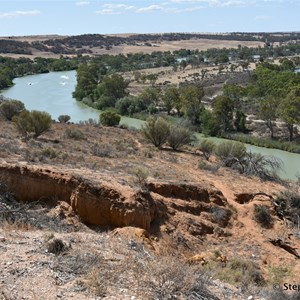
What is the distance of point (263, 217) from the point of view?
14914 mm

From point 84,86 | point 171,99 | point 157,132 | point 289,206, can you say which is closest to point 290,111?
point 171,99

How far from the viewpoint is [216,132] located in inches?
1572

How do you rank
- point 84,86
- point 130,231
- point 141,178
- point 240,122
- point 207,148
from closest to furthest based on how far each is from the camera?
point 130,231 → point 141,178 → point 207,148 → point 240,122 → point 84,86

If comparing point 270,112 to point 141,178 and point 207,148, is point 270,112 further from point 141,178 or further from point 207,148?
point 141,178

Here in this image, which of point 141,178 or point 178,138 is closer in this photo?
point 141,178

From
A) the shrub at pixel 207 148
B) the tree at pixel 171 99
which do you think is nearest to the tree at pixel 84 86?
the tree at pixel 171 99

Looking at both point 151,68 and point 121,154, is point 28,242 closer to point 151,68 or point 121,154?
point 121,154

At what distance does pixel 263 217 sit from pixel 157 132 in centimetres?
1133

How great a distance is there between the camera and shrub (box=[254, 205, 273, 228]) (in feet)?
48.5

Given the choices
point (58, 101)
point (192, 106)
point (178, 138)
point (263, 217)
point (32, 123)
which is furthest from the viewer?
point (58, 101)

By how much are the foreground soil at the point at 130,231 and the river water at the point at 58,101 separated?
1337 cm

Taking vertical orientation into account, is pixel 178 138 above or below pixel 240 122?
above

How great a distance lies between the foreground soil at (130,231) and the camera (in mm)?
6973

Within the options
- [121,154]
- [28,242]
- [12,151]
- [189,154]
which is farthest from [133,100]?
[28,242]
